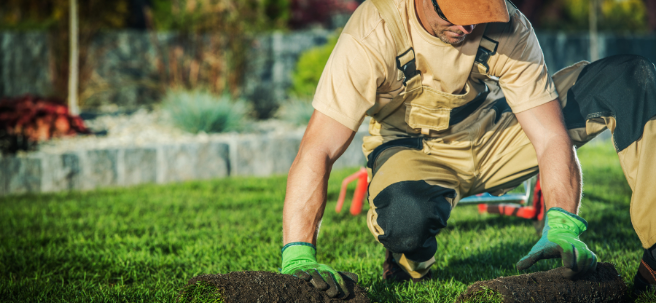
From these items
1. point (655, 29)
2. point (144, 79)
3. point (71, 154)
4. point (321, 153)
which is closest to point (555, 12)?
point (655, 29)

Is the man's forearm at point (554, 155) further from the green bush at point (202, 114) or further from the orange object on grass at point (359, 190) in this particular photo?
the green bush at point (202, 114)

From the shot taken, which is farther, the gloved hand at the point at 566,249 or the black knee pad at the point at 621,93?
the black knee pad at the point at 621,93

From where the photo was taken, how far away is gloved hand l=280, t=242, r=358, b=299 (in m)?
1.92

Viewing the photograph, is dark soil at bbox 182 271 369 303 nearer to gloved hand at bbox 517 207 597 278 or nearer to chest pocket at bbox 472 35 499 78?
gloved hand at bbox 517 207 597 278

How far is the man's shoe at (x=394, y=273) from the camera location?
2.72m

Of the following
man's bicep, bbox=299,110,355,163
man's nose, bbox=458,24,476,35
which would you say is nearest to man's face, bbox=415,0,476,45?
Result: man's nose, bbox=458,24,476,35

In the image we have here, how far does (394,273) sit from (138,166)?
364 centimetres

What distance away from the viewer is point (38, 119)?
19.6 feet

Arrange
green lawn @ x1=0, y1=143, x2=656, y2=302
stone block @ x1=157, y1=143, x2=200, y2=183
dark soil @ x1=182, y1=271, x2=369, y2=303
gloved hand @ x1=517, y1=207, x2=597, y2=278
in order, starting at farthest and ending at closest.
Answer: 1. stone block @ x1=157, y1=143, x2=200, y2=183
2. green lawn @ x1=0, y1=143, x2=656, y2=302
3. gloved hand @ x1=517, y1=207, x2=597, y2=278
4. dark soil @ x1=182, y1=271, x2=369, y2=303

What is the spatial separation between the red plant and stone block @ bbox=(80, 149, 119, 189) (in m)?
0.74

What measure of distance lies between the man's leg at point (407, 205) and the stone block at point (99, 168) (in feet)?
11.7

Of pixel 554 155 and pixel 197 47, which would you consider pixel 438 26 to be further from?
pixel 197 47

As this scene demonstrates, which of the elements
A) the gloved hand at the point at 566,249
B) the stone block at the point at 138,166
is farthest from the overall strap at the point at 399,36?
the stone block at the point at 138,166

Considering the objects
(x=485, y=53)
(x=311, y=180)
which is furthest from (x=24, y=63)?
(x=485, y=53)
